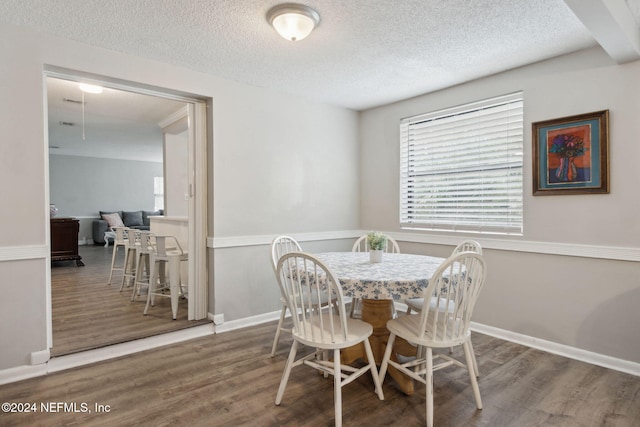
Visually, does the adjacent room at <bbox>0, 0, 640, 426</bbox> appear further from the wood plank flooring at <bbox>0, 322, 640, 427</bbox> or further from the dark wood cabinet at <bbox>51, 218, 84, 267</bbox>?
the dark wood cabinet at <bbox>51, 218, 84, 267</bbox>

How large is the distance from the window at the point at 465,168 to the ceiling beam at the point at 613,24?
788 millimetres

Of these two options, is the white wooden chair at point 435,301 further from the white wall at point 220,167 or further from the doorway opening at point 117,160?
the doorway opening at point 117,160

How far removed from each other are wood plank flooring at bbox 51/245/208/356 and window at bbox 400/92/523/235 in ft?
8.66

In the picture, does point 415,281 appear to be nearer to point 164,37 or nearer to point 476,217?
point 476,217

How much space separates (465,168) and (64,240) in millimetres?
6605

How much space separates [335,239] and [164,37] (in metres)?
2.66

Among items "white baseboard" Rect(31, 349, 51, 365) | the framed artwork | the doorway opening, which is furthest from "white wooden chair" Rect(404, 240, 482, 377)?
"white baseboard" Rect(31, 349, 51, 365)

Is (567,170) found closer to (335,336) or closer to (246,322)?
(335,336)

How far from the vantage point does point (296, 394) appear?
2182 millimetres

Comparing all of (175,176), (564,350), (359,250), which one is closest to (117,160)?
(175,176)

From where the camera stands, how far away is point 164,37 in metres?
2.49

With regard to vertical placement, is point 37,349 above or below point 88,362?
above

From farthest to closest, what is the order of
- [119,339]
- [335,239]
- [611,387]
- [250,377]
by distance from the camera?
[335,239] < [119,339] < [250,377] < [611,387]

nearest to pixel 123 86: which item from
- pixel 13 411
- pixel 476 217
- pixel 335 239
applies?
pixel 13 411
